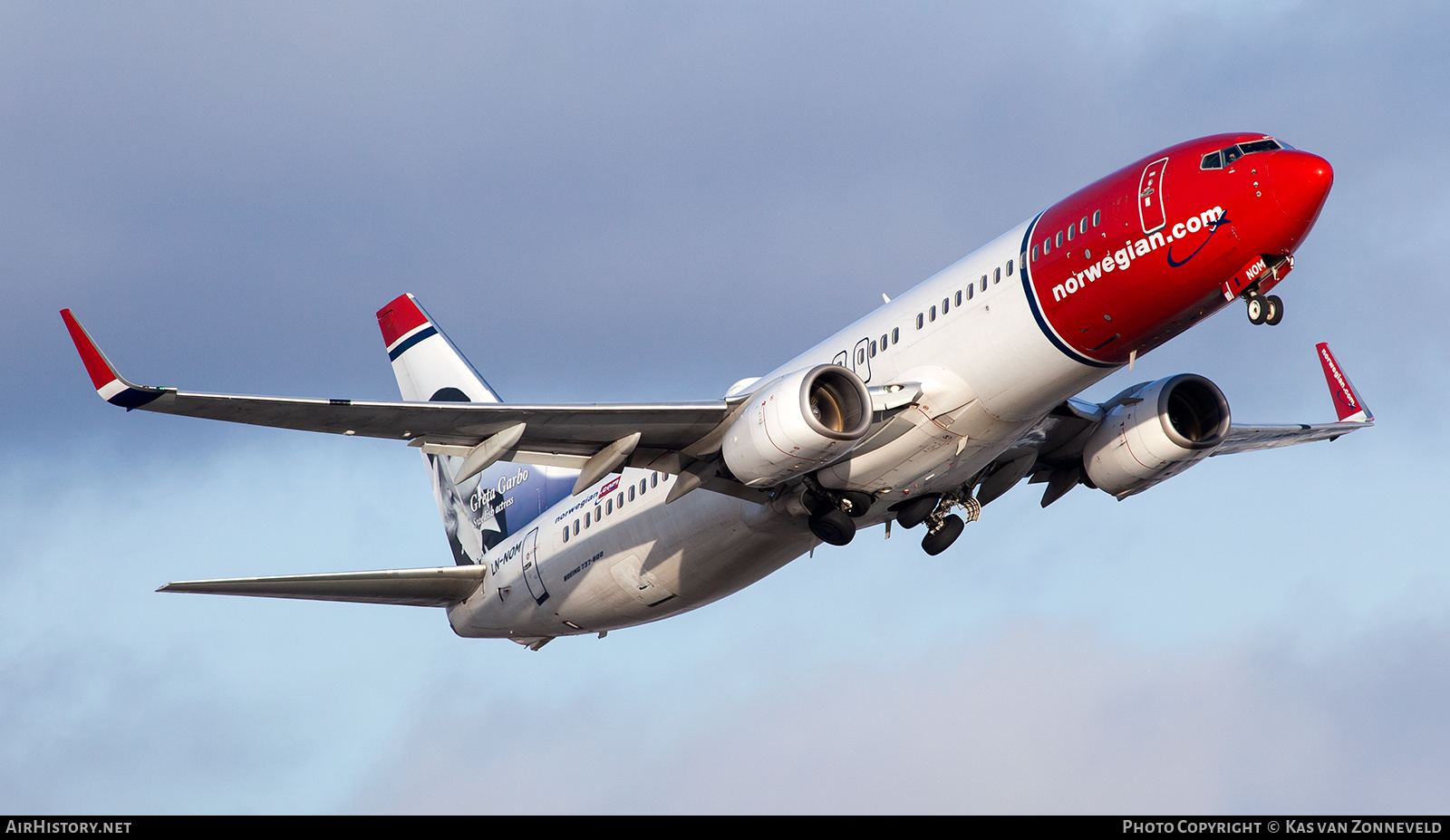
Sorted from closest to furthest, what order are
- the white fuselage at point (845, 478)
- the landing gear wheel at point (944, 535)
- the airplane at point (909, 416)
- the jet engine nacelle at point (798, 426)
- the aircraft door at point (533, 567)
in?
the airplane at point (909, 416), the jet engine nacelle at point (798, 426), the white fuselage at point (845, 478), the landing gear wheel at point (944, 535), the aircraft door at point (533, 567)

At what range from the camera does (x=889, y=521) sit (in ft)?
122

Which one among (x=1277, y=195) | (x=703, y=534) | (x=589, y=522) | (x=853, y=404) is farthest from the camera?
(x=589, y=522)

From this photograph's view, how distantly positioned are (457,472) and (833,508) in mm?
18282

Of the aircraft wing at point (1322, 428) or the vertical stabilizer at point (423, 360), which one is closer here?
the aircraft wing at point (1322, 428)

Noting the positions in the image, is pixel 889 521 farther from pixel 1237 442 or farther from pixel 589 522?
pixel 1237 442

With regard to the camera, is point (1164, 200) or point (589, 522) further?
point (589, 522)

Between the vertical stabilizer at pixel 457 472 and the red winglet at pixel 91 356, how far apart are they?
13460 millimetres

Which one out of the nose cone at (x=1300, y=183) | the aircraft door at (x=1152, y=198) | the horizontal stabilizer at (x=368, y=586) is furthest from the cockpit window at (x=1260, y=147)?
the horizontal stabilizer at (x=368, y=586)

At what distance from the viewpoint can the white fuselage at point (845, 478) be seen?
3195cm

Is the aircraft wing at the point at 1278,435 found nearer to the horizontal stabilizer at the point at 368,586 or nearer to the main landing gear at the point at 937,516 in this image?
the main landing gear at the point at 937,516

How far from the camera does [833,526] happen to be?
112 feet

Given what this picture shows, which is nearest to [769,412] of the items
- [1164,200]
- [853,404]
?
[853,404]

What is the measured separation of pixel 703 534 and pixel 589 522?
3.97 m

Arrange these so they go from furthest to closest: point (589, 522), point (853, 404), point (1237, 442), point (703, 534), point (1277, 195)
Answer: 1. point (1237, 442)
2. point (589, 522)
3. point (703, 534)
4. point (853, 404)
5. point (1277, 195)
